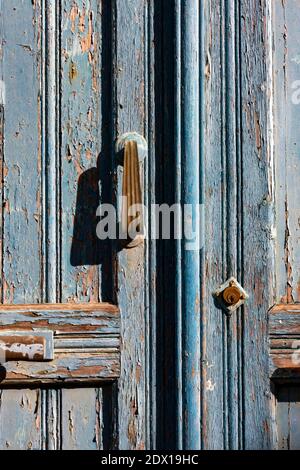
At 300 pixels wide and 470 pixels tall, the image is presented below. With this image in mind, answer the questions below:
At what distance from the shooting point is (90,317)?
49.8 inches

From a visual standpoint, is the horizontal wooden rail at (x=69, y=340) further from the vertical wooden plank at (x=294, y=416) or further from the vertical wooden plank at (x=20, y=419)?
the vertical wooden plank at (x=294, y=416)

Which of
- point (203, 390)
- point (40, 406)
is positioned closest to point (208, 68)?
point (203, 390)

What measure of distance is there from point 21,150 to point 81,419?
519 mm

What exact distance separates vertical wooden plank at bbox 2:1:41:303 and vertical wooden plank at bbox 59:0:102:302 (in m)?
0.05

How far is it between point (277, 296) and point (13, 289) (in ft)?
1.65

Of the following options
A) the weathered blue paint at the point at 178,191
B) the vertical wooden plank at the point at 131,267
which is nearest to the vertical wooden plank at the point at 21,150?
the vertical wooden plank at the point at 131,267

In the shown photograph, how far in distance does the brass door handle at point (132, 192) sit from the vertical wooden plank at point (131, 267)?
2 cm

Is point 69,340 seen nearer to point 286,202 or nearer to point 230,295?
point 230,295

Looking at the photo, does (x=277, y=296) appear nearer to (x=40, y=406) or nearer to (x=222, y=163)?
(x=222, y=163)

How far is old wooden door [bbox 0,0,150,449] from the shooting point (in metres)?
1.26

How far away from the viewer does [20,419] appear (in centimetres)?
127

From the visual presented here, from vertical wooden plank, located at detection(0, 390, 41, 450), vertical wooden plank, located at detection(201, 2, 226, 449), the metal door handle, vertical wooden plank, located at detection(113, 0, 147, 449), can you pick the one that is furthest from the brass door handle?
vertical wooden plank, located at detection(0, 390, 41, 450)

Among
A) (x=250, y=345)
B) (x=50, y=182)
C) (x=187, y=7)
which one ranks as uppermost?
(x=187, y=7)

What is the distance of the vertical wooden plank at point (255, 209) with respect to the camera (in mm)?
1281
